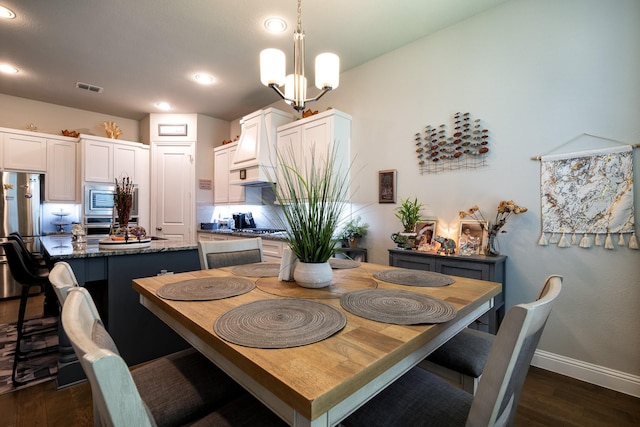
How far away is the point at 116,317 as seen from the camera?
1966 mm

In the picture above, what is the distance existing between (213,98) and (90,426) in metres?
3.88

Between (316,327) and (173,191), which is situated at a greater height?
(173,191)

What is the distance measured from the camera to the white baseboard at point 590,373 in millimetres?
1785

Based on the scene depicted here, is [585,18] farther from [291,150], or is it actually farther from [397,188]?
[291,150]

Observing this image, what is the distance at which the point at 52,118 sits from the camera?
14.7 feet

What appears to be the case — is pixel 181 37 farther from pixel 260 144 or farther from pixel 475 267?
pixel 475 267

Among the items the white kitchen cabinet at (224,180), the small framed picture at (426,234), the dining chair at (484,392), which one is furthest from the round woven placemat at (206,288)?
the white kitchen cabinet at (224,180)

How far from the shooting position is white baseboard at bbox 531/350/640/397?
1.79 metres

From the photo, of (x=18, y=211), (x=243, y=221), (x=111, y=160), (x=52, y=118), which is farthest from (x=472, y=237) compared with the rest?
(x=52, y=118)

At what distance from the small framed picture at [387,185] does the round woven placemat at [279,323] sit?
2101mm

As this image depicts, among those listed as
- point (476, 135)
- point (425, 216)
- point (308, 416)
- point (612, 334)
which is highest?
point (476, 135)

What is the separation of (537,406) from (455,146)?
1869mm

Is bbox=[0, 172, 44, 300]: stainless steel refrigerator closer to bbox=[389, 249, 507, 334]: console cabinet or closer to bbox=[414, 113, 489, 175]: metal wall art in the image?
bbox=[389, 249, 507, 334]: console cabinet

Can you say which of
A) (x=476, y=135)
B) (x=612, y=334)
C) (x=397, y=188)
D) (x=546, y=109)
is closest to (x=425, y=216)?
(x=397, y=188)
